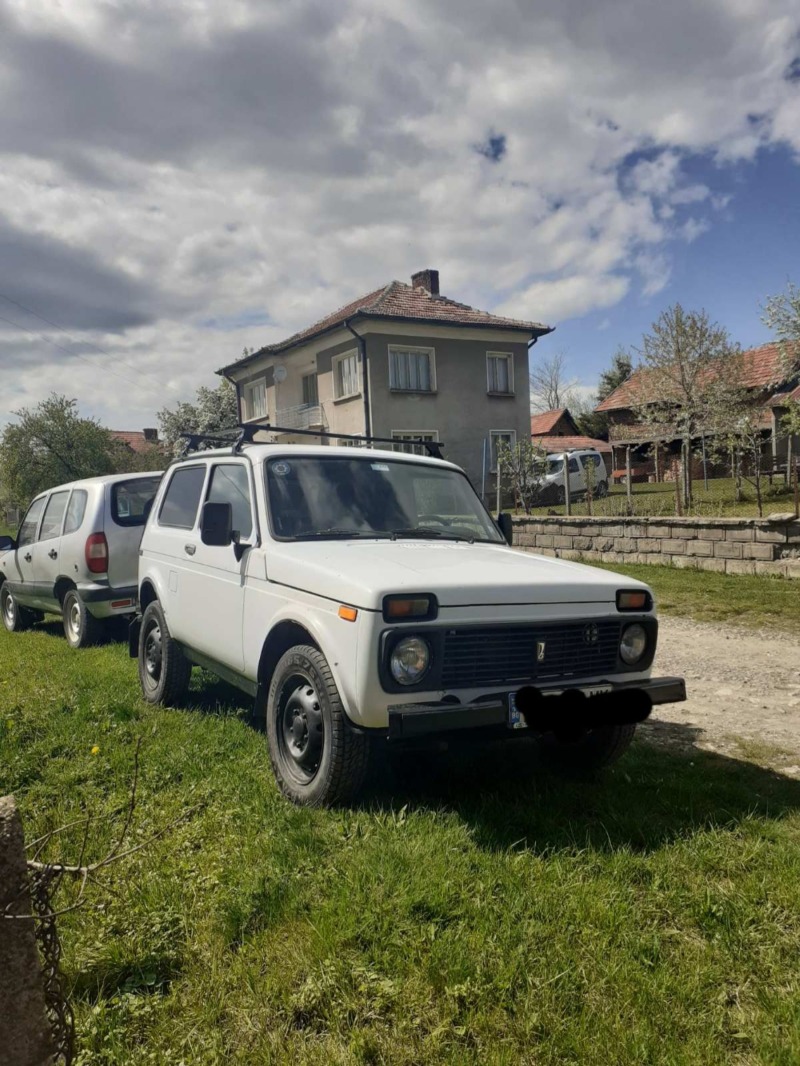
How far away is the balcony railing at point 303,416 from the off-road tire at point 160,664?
75.3 feet

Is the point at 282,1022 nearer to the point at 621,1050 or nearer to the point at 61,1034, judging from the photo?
the point at 61,1034

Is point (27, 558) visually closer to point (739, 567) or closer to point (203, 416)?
point (739, 567)

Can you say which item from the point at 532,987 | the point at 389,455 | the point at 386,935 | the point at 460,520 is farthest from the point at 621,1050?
the point at 389,455

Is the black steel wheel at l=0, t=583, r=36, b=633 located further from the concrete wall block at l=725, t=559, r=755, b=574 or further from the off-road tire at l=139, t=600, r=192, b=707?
the concrete wall block at l=725, t=559, r=755, b=574

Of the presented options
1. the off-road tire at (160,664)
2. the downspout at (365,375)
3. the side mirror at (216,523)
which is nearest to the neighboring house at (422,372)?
the downspout at (365,375)

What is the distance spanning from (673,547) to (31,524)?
945 cm

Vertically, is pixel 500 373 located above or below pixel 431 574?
above

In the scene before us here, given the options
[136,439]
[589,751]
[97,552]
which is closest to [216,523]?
[589,751]

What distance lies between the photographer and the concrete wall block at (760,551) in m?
10.3

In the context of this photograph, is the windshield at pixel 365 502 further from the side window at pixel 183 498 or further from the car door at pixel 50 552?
the car door at pixel 50 552

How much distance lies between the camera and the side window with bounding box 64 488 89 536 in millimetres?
8539

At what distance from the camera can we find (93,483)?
8.55 m

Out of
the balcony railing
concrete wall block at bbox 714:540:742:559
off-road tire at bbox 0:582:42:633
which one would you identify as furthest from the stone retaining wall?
the balcony railing

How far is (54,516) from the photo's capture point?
930cm
